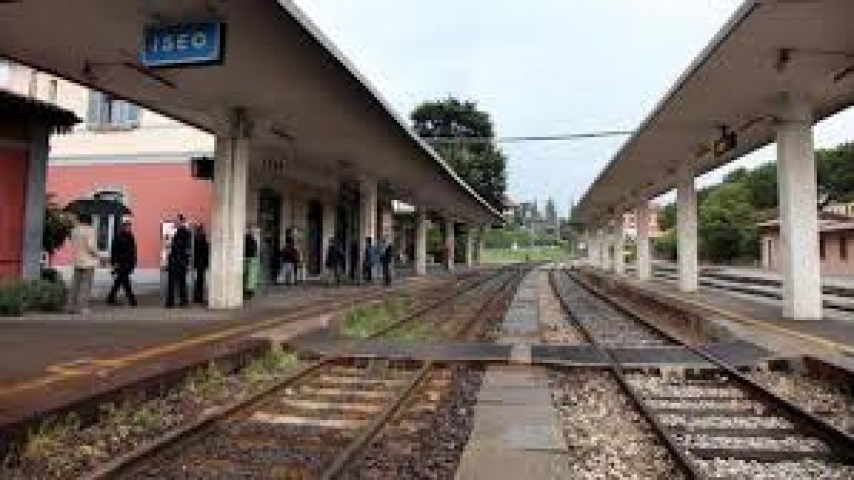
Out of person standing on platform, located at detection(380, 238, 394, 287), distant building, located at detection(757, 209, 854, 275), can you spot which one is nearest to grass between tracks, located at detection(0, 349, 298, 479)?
person standing on platform, located at detection(380, 238, 394, 287)

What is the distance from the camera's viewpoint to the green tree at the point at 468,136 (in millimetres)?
71062

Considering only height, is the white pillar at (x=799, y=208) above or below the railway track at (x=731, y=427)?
above

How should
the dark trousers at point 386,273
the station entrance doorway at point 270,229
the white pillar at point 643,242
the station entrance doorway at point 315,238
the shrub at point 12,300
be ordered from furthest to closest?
the white pillar at point 643,242 → the station entrance doorway at point 315,238 → the dark trousers at point 386,273 → the station entrance doorway at point 270,229 → the shrub at point 12,300

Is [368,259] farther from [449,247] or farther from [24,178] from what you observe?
[449,247]

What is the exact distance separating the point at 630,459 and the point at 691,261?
2186cm

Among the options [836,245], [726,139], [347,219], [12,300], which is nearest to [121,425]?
[12,300]

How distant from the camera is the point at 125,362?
9.09 m

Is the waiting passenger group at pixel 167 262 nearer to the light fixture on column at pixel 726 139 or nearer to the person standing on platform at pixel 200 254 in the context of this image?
the person standing on platform at pixel 200 254

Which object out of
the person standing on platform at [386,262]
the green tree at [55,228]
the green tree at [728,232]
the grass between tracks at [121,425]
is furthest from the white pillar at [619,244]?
the grass between tracks at [121,425]

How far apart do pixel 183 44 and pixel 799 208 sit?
1111cm

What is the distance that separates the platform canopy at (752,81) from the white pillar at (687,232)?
59 cm

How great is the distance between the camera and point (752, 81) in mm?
15664

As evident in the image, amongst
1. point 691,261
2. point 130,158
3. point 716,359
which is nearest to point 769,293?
point 691,261

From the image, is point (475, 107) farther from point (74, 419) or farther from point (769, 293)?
point (74, 419)
